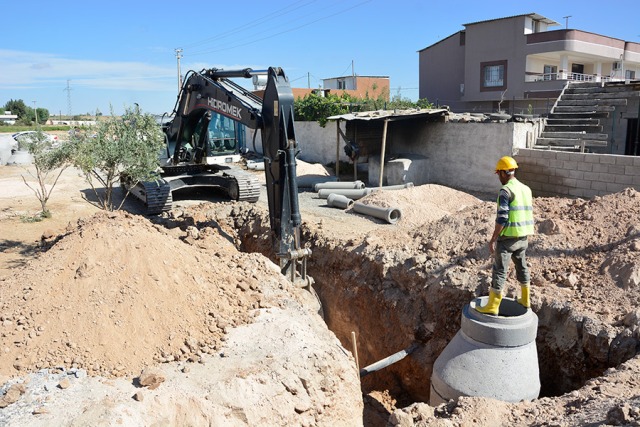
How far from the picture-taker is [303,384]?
5.59m

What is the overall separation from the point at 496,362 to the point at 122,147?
7.81 m

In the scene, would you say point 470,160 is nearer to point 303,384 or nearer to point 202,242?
point 202,242

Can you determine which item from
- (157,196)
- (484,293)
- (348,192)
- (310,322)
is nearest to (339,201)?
(348,192)

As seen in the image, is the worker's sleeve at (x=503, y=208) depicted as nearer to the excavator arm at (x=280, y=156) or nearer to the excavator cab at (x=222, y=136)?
the excavator arm at (x=280, y=156)

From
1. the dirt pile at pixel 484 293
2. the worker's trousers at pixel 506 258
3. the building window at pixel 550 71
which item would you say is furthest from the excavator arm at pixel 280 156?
the building window at pixel 550 71

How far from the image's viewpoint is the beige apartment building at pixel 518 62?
29.4 m

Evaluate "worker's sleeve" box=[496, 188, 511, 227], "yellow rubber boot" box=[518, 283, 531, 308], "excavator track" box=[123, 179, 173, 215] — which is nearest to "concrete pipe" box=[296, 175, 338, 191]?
"excavator track" box=[123, 179, 173, 215]

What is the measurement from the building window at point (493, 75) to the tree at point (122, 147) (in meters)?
25.1

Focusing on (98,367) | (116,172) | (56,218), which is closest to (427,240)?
(98,367)

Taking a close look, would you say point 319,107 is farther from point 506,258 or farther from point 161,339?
point 161,339

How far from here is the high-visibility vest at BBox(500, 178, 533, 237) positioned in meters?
5.98

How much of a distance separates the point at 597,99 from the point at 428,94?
61.5 feet

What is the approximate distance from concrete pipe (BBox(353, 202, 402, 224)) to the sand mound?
5594mm

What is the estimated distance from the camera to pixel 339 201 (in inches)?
575
